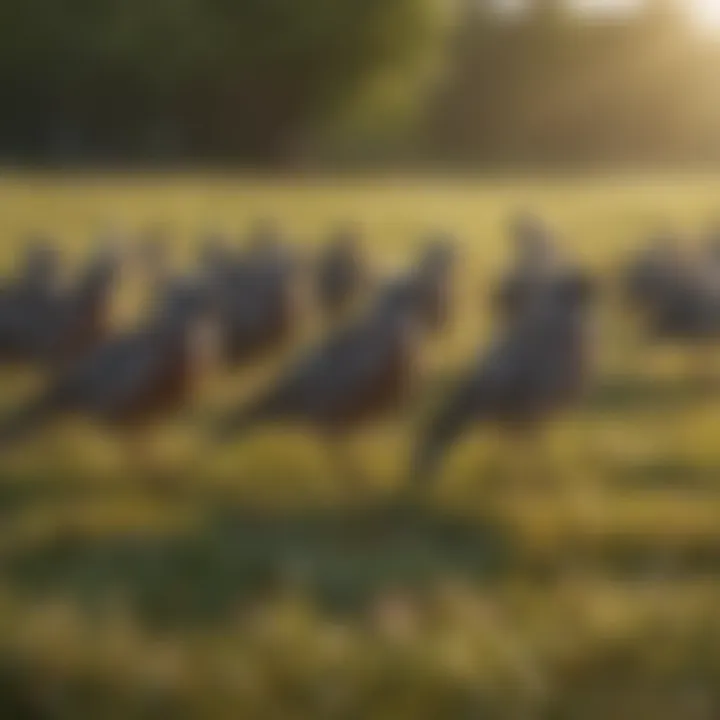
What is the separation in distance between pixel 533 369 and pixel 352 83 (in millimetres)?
353

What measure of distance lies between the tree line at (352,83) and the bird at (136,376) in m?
0.17

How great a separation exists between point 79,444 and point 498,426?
1.44 feet

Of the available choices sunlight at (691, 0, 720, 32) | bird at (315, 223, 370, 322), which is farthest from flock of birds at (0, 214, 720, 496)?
sunlight at (691, 0, 720, 32)

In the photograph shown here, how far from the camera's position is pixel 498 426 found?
1812mm

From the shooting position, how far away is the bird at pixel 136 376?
1.80 metres

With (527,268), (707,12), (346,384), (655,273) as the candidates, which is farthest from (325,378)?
(707,12)

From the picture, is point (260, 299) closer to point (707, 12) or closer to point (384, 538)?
point (384, 538)

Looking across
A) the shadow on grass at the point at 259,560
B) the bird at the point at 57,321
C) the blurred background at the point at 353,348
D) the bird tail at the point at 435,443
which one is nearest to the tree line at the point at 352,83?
the blurred background at the point at 353,348

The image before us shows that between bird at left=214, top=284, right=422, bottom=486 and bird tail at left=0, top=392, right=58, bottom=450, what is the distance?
173mm

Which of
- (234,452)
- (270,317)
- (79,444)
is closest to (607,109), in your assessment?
(270,317)

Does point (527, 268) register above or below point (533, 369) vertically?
above

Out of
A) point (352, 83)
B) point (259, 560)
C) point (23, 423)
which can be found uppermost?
point (352, 83)

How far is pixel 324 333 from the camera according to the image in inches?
72.8

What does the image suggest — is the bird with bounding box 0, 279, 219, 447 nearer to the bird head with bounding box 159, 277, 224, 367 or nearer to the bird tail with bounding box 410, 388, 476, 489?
the bird head with bounding box 159, 277, 224, 367
